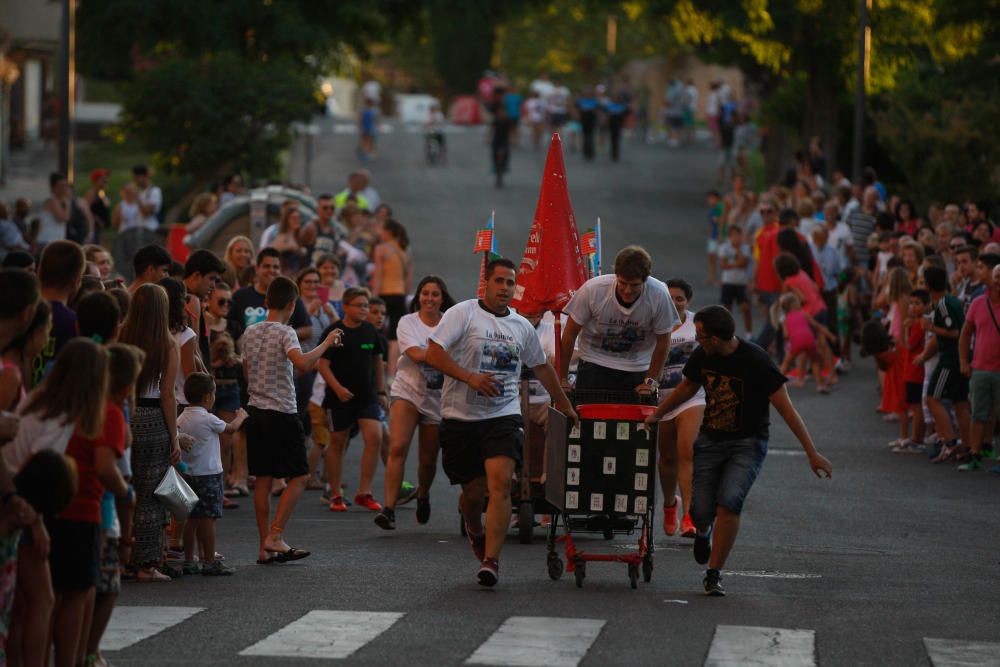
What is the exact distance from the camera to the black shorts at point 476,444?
11766mm

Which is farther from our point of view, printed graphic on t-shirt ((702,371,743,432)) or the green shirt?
the green shirt

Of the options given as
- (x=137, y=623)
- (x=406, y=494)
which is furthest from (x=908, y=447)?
(x=137, y=623)

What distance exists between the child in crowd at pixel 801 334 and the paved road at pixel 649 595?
428cm

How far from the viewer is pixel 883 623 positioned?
10461 mm

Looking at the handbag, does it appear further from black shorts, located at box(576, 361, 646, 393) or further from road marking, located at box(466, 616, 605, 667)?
black shorts, located at box(576, 361, 646, 393)

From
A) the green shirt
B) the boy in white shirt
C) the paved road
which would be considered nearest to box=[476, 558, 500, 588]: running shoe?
the paved road

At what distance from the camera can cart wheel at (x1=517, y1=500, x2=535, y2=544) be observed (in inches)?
529

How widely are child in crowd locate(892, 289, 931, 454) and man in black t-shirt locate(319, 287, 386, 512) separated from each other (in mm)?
5991

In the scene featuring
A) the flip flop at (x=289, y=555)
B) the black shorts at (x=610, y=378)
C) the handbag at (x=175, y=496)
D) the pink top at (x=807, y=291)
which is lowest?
the flip flop at (x=289, y=555)

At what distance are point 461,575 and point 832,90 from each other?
3043 centimetres

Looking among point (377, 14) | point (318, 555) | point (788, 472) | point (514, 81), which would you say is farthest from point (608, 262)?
point (514, 81)

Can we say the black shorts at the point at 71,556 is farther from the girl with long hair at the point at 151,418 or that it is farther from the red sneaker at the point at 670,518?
the red sneaker at the point at 670,518

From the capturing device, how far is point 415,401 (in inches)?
552

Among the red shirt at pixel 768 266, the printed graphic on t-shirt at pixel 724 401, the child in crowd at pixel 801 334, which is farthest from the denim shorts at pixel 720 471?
the red shirt at pixel 768 266
